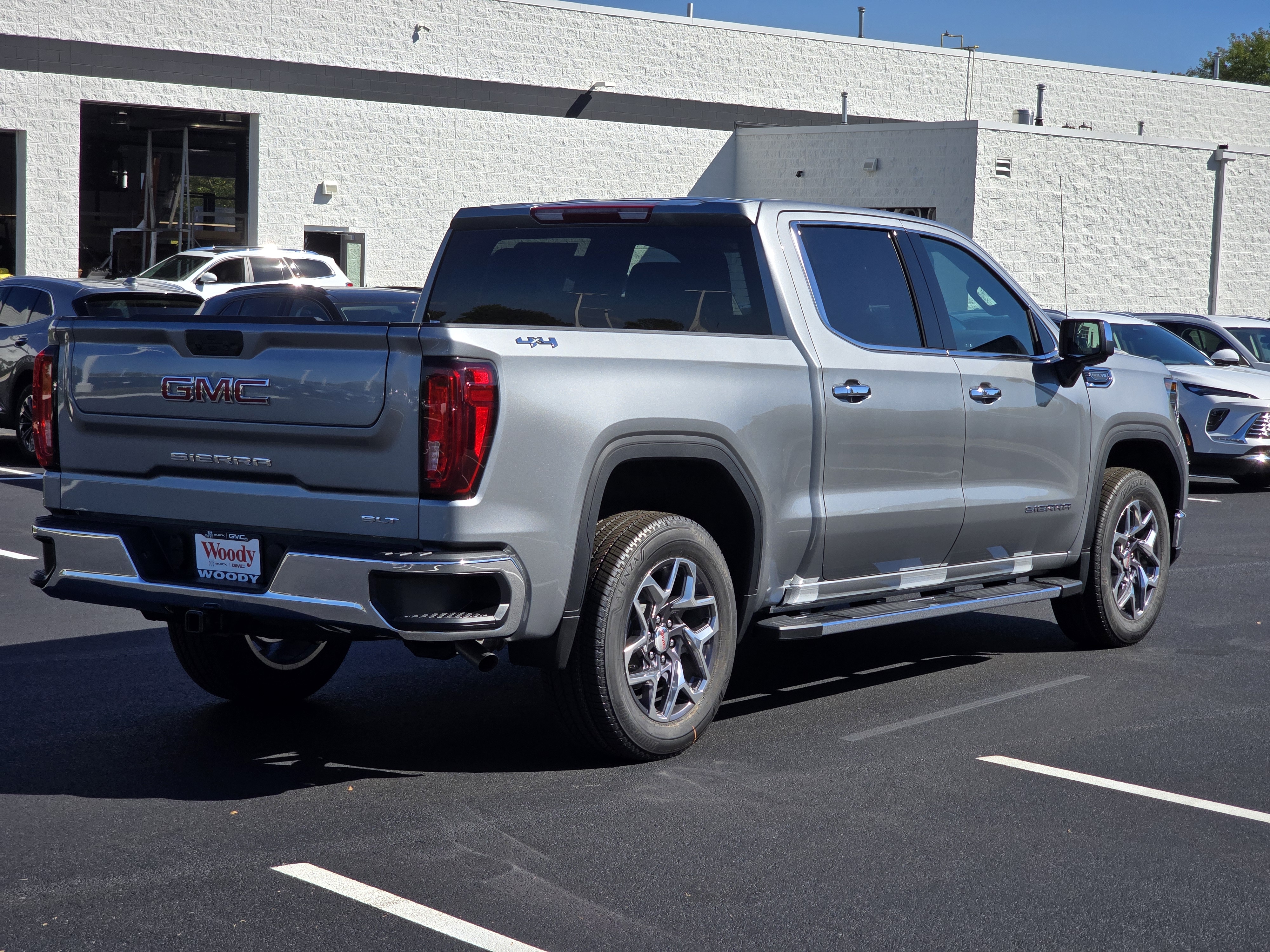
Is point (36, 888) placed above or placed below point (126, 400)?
below

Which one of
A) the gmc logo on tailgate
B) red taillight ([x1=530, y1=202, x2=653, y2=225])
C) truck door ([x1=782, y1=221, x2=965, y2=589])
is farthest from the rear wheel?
truck door ([x1=782, y1=221, x2=965, y2=589])

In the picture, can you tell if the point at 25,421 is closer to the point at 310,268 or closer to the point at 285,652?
the point at 285,652

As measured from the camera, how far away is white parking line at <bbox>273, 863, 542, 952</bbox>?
3852 mm

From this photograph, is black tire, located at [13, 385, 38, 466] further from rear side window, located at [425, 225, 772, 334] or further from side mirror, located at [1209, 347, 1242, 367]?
side mirror, located at [1209, 347, 1242, 367]

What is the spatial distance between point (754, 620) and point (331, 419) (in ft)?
6.61

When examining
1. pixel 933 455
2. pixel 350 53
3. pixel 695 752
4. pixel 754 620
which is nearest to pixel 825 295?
pixel 933 455

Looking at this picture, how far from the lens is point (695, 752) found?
573 cm

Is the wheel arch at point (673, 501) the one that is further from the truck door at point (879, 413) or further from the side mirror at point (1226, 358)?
the side mirror at point (1226, 358)

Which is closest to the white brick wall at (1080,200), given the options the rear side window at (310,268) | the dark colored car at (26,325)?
the rear side window at (310,268)

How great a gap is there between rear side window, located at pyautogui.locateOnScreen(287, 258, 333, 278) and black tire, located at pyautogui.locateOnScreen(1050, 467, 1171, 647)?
1952 centimetres

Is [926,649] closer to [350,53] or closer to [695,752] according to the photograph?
[695,752]

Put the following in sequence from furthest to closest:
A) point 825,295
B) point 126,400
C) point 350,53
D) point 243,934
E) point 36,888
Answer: point 350,53 → point 825,295 → point 126,400 → point 36,888 → point 243,934

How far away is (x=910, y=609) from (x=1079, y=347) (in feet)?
5.53

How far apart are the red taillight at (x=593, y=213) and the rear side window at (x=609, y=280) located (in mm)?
32
